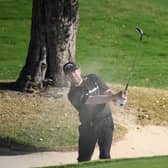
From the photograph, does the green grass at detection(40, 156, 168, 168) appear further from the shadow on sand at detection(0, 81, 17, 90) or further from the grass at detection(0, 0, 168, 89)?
the grass at detection(0, 0, 168, 89)

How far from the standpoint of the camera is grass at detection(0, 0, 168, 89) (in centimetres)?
1690

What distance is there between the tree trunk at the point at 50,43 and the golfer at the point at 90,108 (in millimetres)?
4034

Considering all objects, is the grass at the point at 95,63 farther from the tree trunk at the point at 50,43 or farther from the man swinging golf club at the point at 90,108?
the man swinging golf club at the point at 90,108

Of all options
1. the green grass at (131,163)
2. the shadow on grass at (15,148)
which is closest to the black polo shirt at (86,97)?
the green grass at (131,163)

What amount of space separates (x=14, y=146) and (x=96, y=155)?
128 cm

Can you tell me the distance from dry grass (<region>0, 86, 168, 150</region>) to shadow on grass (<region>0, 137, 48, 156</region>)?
22 mm

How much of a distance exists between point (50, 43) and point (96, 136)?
417 centimetres

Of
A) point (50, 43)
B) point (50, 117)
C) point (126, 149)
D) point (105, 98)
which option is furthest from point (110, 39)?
point (105, 98)

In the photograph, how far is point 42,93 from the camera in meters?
12.7

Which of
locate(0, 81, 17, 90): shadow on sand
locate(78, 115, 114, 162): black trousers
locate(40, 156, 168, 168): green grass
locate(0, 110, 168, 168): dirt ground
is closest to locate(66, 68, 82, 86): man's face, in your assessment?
locate(78, 115, 114, 162): black trousers

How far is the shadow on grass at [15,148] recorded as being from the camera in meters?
10.7

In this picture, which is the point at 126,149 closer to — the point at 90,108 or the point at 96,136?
the point at 96,136

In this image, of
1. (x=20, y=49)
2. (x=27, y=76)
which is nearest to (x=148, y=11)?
(x=20, y=49)

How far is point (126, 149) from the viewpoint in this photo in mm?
10992
